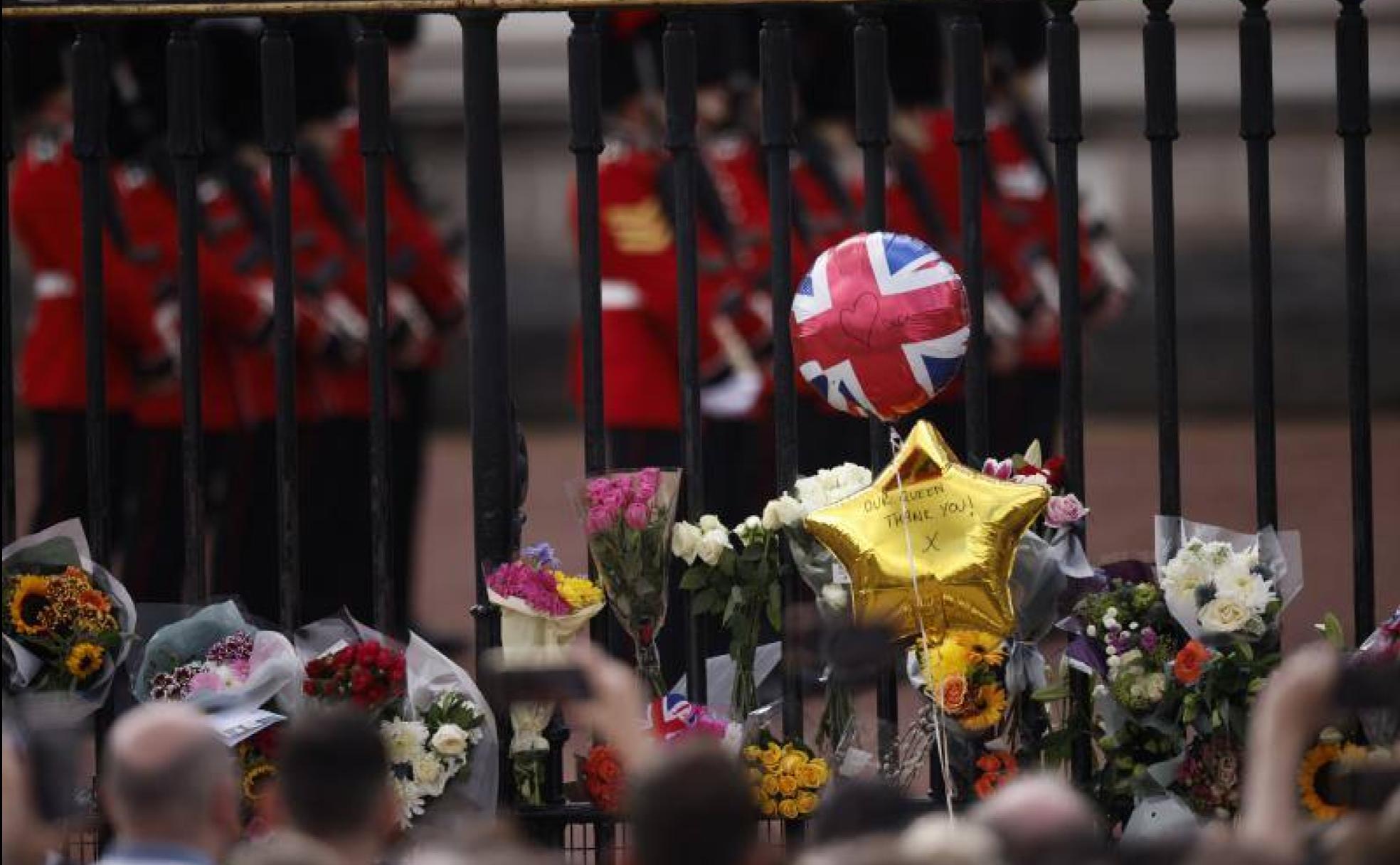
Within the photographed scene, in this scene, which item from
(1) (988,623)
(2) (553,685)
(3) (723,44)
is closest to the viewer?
(2) (553,685)

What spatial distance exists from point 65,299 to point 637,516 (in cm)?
438

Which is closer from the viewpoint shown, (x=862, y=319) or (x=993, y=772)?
(x=862, y=319)

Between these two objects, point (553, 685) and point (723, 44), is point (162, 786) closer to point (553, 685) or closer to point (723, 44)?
point (553, 685)

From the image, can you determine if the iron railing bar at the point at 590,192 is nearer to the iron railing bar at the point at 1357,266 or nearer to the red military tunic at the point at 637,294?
the iron railing bar at the point at 1357,266

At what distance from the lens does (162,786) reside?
3.72 metres

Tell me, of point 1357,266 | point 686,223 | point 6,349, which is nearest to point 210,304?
point 6,349

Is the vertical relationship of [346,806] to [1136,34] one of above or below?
below

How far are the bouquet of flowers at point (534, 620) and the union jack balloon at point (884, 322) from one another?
0.56 metres

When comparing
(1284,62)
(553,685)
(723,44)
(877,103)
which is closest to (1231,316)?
(1284,62)

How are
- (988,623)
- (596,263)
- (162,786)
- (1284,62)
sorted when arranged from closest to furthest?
(162,786) < (988,623) < (596,263) < (1284,62)

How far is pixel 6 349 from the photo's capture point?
4.98 m

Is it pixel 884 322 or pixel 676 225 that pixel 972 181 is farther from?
pixel 676 225

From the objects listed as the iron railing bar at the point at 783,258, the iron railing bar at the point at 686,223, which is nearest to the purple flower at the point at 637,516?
the iron railing bar at the point at 686,223

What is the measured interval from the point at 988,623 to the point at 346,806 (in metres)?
1.39
